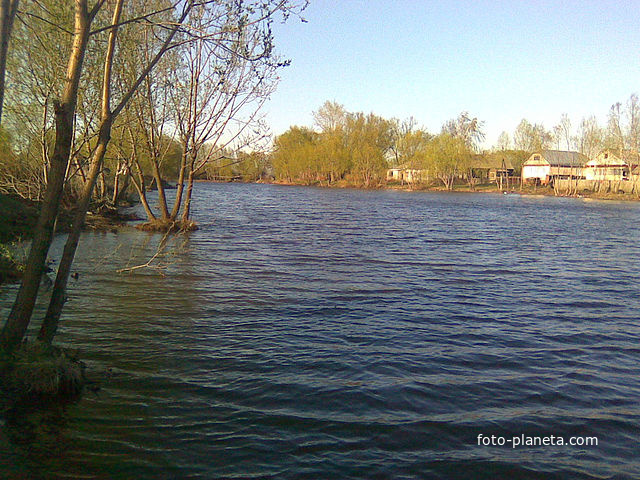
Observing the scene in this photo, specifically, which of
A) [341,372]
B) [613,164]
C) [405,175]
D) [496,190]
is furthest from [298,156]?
[341,372]

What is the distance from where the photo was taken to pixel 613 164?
90.2 meters

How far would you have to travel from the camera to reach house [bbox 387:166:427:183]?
354ft

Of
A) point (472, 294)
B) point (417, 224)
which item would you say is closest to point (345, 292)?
point (472, 294)

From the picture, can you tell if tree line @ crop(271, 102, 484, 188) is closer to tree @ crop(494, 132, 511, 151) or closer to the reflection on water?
tree @ crop(494, 132, 511, 151)

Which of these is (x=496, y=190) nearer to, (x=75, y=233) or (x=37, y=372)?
(x=75, y=233)

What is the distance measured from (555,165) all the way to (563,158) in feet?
10.9

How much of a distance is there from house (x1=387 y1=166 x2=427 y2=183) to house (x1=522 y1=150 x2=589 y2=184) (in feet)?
75.3

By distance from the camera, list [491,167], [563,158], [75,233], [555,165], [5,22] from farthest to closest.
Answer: [491,167], [563,158], [555,165], [75,233], [5,22]

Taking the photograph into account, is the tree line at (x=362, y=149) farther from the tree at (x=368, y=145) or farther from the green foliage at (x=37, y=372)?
the green foliage at (x=37, y=372)

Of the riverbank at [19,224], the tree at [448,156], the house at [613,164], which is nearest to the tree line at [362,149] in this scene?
the tree at [448,156]

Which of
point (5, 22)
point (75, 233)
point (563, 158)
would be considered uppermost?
point (563, 158)

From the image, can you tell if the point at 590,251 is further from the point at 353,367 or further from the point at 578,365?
the point at 353,367

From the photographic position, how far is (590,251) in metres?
23.3

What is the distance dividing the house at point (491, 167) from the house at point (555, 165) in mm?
7591
